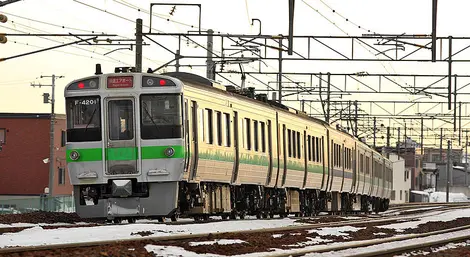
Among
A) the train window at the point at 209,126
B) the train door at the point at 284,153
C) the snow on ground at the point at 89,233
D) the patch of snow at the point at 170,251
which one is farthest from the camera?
the train door at the point at 284,153

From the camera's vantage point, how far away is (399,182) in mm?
118250

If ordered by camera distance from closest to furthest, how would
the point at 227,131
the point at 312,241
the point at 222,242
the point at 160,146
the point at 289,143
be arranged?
1. the point at 222,242
2. the point at 312,241
3. the point at 160,146
4. the point at 227,131
5. the point at 289,143

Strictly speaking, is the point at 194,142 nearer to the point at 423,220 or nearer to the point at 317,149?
the point at 423,220

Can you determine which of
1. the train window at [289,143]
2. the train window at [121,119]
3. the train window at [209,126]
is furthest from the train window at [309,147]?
the train window at [121,119]

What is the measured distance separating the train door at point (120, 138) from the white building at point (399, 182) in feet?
297

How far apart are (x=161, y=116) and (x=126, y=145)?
Result: 919 mm

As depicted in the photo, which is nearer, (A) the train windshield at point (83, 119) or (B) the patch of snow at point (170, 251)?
(B) the patch of snow at point (170, 251)

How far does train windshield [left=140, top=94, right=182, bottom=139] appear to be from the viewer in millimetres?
21188

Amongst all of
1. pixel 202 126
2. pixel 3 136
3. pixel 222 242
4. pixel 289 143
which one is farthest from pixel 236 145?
pixel 3 136

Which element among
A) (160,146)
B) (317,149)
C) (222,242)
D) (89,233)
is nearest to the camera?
(222,242)

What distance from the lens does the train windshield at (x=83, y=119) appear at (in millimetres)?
21453

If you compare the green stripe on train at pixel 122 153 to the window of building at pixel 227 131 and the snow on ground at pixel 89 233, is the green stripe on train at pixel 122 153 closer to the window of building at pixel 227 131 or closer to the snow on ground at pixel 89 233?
the snow on ground at pixel 89 233

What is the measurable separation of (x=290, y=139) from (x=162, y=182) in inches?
395

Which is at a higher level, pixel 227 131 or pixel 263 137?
pixel 227 131
